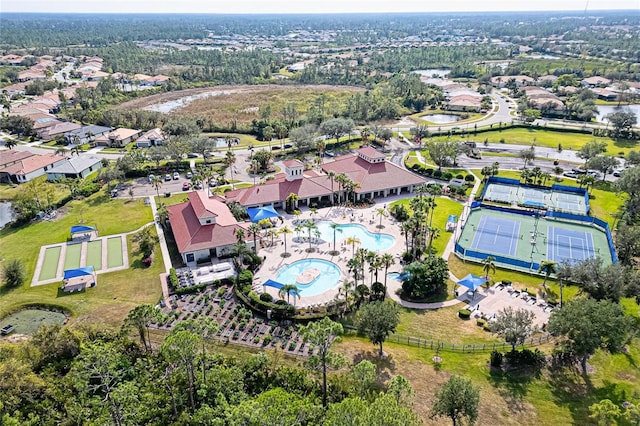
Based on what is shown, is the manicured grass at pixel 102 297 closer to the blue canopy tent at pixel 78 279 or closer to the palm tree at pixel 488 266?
the blue canopy tent at pixel 78 279

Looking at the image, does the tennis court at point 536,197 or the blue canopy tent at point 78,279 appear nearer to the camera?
the blue canopy tent at point 78,279

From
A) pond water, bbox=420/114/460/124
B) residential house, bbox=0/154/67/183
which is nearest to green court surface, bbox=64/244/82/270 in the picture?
residential house, bbox=0/154/67/183

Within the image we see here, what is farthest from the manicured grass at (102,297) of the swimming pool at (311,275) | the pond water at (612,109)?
the pond water at (612,109)

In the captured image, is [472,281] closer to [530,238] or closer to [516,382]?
[516,382]

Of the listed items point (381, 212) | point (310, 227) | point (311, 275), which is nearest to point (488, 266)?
point (381, 212)

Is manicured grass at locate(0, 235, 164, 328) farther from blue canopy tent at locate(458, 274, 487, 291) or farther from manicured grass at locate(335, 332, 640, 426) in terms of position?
blue canopy tent at locate(458, 274, 487, 291)

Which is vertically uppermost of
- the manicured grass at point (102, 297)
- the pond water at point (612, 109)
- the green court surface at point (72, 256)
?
the green court surface at point (72, 256)

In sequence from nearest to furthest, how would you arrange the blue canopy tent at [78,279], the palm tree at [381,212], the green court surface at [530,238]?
1. the blue canopy tent at [78,279]
2. the green court surface at [530,238]
3. the palm tree at [381,212]
